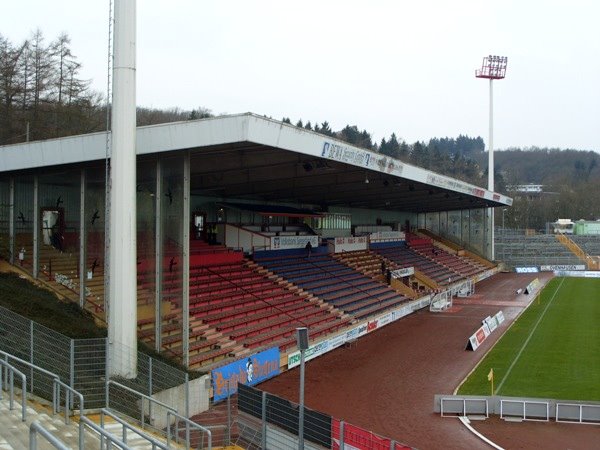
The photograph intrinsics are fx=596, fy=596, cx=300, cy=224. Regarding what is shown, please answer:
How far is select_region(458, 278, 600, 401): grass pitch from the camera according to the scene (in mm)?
17719

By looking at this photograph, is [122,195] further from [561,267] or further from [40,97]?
[561,267]

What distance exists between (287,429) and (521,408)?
265 inches

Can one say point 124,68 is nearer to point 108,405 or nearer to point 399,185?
point 108,405

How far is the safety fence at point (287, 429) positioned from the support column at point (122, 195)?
9.90 ft

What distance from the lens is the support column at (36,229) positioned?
1809 cm

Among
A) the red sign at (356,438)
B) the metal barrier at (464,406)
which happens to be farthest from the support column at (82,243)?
the metal barrier at (464,406)

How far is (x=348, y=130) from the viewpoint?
116 meters

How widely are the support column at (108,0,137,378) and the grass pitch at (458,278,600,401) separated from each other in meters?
10.00

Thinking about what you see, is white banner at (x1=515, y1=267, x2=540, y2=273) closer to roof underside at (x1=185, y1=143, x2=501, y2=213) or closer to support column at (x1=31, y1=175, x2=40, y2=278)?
roof underside at (x1=185, y1=143, x2=501, y2=213)

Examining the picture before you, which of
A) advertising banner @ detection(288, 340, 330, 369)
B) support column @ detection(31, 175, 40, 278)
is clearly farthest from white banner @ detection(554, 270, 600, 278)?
support column @ detection(31, 175, 40, 278)

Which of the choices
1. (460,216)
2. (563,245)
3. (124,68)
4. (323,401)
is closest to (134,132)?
(124,68)

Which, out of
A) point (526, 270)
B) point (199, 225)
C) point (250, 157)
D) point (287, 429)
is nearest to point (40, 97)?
point (199, 225)

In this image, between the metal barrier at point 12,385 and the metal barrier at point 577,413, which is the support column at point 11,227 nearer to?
the metal barrier at point 12,385

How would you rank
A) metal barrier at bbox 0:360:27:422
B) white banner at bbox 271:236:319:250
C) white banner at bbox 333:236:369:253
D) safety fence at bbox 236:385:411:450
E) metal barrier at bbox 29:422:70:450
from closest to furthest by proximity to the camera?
metal barrier at bbox 29:422:70:450 < metal barrier at bbox 0:360:27:422 < safety fence at bbox 236:385:411:450 < white banner at bbox 271:236:319:250 < white banner at bbox 333:236:369:253
